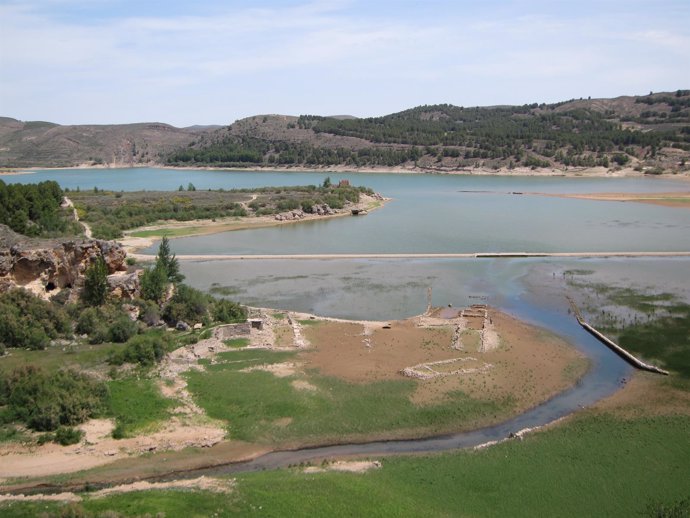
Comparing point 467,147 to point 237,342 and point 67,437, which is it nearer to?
point 237,342

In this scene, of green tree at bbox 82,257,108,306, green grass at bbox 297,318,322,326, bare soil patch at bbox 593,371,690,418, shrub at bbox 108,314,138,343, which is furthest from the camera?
green grass at bbox 297,318,322,326

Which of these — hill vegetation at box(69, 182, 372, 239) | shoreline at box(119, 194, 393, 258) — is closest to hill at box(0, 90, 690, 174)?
hill vegetation at box(69, 182, 372, 239)

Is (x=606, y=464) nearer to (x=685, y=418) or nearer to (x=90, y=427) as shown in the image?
(x=685, y=418)

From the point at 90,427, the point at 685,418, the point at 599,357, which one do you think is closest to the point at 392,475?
the point at 90,427

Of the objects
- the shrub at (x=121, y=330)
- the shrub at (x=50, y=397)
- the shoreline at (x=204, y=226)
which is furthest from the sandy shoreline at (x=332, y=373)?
the shoreline at (x=204, y=226)

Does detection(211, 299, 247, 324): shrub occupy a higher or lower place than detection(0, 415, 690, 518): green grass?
higher

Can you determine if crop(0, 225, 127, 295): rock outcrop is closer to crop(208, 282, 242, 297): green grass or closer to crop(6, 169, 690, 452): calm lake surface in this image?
crop(208, 282, 242, 297): green grass
